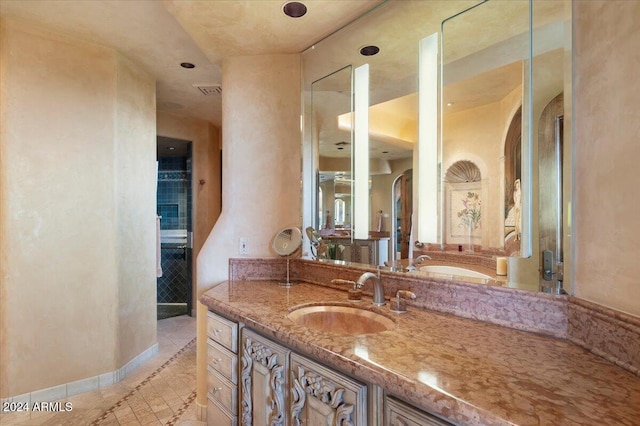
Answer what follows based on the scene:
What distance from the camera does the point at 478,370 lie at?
866 millimetres

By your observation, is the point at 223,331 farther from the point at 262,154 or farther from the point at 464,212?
the point at 464,212

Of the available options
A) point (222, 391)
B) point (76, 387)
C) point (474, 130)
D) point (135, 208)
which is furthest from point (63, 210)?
point (474, 130)

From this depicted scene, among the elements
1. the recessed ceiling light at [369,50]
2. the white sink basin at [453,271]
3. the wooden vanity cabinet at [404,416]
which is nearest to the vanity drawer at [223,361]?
the wooden vanity cabinet at [404,416]

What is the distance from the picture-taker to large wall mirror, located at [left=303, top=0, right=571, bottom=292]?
1.19m

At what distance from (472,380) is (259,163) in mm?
1828

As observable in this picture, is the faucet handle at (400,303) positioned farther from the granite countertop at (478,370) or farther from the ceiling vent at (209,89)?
the ceiling vent at (209,89)

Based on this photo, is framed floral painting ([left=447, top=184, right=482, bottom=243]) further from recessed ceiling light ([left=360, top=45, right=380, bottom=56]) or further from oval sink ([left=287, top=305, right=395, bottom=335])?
recessed ceiling light ([left=360, top=45, right=380, bottom=56])

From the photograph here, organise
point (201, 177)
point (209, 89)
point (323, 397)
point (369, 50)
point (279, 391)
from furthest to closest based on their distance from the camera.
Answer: point (201, 177) < point (209, 89) < point (369, 50) < point (279, 391) < point (323, 397)

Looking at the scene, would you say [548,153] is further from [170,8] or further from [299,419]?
[170,8]

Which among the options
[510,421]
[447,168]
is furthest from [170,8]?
[510,421]

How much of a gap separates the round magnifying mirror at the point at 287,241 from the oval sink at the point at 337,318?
63cm

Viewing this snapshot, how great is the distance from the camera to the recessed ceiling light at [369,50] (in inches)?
72.4

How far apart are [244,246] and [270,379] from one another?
106cm

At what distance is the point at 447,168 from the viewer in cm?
151
